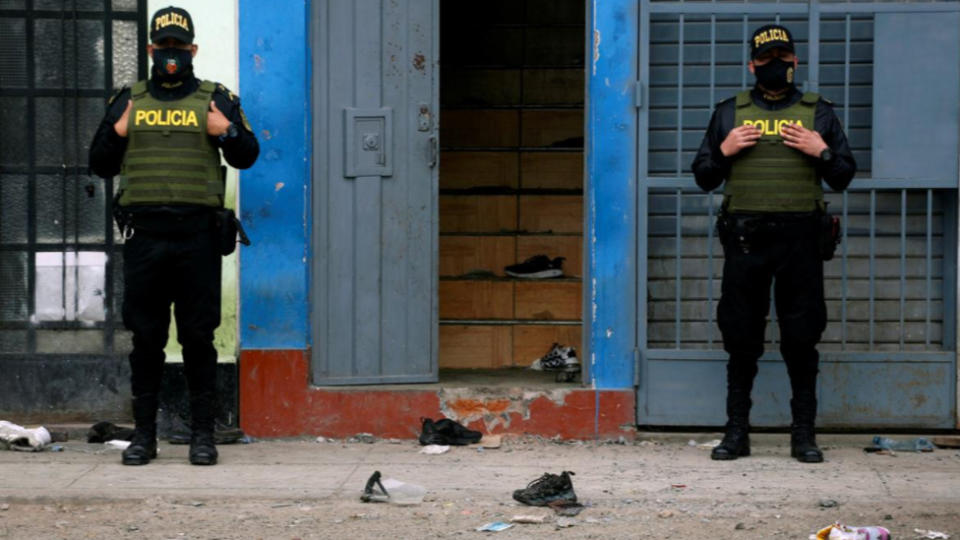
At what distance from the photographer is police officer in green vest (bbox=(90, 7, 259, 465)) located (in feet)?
24.4

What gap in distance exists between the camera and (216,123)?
746 centimetres

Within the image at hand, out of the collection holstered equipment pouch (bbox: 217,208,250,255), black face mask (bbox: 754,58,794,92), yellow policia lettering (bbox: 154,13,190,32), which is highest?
yellow policia lettering (bbox: 154,13,190,32)

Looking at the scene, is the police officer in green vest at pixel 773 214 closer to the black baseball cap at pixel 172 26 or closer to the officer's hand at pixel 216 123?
the officer's hand at pixel 216 123

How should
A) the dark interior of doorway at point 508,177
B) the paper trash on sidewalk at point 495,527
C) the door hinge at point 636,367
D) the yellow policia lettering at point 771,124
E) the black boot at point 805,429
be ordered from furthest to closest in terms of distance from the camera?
the dark interior of doorway at point 508,177 < the door hinge at point 636,367 < the black boot at point 805,429 < the yellow policia lettering at point 771,124 < the paper trash on sidewalk at point 495,527

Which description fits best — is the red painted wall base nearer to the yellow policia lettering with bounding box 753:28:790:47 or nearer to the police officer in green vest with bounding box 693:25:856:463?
the police officer in green vest with bounding box 693:25:856:463

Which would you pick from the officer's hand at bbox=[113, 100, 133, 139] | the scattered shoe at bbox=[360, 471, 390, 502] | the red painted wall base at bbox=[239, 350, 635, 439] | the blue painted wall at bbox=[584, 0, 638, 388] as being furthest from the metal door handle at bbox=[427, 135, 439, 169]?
the scattered shoe at bbox=[360, 471, 390, 502]

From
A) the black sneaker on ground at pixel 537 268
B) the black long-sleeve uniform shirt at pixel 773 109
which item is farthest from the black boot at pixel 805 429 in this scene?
the black sneaker on ground at pixel 537 268

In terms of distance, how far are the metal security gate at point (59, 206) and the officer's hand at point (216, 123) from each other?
982 millimetres

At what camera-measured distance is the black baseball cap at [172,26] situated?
736 cm

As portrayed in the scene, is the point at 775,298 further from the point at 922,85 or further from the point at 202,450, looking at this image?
the point at 202,450

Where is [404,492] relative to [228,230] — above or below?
below

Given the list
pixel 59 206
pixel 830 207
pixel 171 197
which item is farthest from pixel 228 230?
pixel 830 207

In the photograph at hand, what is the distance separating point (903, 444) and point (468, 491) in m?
2.55

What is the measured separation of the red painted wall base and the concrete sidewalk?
0.10 meters
